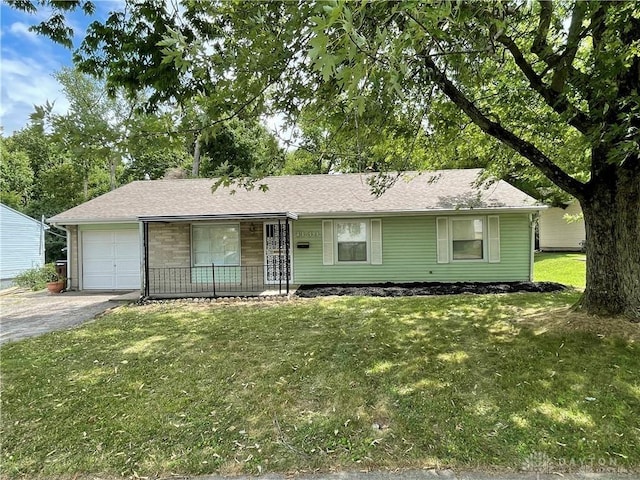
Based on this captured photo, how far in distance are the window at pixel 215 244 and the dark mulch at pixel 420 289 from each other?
2.67m

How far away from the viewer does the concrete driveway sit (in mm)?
7352

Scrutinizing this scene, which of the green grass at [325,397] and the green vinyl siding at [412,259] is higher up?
the green vinyl siding at [412,259]

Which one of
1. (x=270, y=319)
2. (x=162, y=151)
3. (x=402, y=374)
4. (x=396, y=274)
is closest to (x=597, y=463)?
(x=402, y=374)

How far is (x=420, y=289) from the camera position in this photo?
1034 centimetres

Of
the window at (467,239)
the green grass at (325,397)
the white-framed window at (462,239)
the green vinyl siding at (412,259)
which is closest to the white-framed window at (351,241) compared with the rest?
the green vinyl siding at (412,259)

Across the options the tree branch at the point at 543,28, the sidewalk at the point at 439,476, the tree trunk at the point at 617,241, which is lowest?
the sidewalk at the point at 439,476

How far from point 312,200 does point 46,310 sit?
7646 mm

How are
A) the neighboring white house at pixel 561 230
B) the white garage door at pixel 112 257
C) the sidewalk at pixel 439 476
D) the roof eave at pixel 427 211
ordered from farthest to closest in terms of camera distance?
the neighboring white house at pixel 561 230 → the white garage door at pixel 112 257 → the roof eave at pixel 427 211 → the sidewalk at pixel 439 476

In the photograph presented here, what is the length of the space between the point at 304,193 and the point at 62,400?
9728 millimetres

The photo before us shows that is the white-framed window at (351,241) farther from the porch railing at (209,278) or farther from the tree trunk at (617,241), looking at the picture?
the tree trunk at (617,241)

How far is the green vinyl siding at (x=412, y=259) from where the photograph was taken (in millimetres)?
11141

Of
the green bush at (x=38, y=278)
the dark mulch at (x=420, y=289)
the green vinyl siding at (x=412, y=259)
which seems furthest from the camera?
the green bush at (x=38, y=278)

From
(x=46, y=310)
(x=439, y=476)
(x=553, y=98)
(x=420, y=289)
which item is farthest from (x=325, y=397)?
(x=46, y=310)

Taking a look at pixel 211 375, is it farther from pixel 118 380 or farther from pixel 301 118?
pixel 301 118
